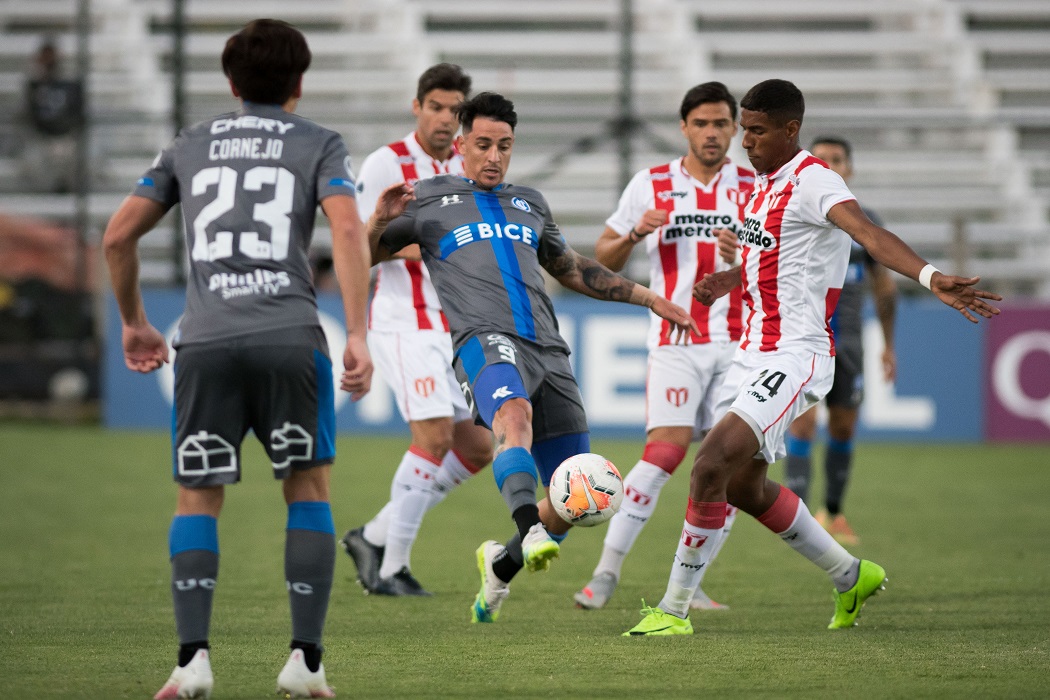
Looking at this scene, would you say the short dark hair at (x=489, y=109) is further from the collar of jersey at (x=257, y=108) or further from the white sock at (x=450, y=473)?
the white sock at (x=450, y=473)

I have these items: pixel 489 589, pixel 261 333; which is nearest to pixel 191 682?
pixel 261 333

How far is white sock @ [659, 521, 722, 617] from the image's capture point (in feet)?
19.4

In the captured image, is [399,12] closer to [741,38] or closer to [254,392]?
[741,38]

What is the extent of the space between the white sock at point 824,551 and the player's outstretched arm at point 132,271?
2787 mm

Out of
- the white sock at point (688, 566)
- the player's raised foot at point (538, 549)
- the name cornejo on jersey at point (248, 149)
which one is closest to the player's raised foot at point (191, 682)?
the player's raised foot at point (538, 549)

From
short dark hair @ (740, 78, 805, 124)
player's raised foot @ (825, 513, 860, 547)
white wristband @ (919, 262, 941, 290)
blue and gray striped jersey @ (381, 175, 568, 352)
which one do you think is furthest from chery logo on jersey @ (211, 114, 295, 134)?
player's raised foot @ (825, 513, 860, 547)

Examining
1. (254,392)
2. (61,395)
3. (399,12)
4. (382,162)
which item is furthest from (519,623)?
(399,12)

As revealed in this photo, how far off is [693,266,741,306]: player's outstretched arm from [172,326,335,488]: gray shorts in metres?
2.19

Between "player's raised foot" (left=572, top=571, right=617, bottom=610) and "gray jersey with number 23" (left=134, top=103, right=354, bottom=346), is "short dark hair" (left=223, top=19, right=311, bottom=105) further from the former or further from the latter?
"player's raised foot" (left=572, top=571, right=617, bottom=610)

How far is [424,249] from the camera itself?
248 inches

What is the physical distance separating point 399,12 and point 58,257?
6.91m

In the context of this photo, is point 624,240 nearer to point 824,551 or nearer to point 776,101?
point 776,101

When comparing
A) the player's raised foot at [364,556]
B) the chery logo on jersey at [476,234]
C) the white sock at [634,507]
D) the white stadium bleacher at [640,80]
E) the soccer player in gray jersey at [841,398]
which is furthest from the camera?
the white stadium bleacher at [640,80]

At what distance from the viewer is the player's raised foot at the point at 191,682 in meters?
4.40
